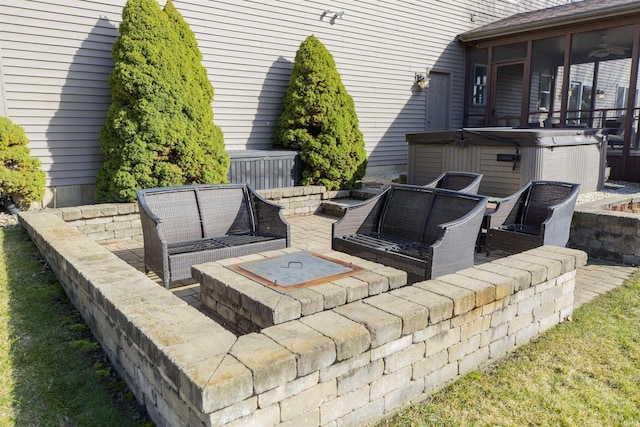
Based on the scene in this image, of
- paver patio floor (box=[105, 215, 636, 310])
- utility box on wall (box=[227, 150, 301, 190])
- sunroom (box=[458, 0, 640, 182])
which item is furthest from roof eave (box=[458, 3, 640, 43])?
paver patio floor (box=[105, 215, 636, 310])

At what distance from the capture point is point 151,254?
3879mm

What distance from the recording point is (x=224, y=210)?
4531mm

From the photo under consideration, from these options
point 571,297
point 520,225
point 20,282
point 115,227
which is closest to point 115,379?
point 20,282

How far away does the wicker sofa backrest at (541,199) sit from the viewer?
15.7 feet

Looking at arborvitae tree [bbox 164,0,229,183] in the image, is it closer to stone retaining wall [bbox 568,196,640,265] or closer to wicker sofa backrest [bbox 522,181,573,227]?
wicker sofa backrest [bbox 522,181,573,227]

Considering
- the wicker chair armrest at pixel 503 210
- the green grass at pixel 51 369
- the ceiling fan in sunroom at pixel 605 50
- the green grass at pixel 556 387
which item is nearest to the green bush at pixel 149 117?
the green grass at pixel 51 369

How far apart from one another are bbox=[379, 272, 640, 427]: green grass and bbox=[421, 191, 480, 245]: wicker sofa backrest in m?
1.08

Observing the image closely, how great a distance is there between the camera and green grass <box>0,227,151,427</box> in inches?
88.8

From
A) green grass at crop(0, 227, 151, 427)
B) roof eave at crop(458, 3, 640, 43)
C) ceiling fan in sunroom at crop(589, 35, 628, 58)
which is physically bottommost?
green grass at crop(0, 227, 151, 427)

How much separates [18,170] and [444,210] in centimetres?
510

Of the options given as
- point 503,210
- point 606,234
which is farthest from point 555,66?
point 503,210

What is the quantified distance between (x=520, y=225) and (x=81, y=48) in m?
6.11

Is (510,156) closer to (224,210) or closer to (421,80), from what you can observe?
(224,210)

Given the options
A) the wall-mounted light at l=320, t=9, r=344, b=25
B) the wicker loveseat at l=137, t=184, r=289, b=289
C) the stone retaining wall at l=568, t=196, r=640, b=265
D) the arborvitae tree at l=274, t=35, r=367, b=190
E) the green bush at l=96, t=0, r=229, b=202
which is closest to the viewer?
the wicker loveseat at l=137, t=184, r=289, b=289
